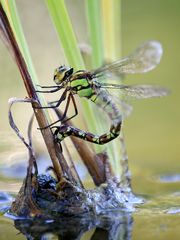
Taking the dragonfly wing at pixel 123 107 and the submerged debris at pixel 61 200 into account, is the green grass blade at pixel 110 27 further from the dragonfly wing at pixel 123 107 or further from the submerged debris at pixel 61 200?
the submerged debris at pixel 61 200

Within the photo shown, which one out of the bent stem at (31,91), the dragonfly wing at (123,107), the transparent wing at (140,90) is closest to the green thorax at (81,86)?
the transparent wing at (140,90)

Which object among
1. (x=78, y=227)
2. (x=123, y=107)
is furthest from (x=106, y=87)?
(x=78, y=227)

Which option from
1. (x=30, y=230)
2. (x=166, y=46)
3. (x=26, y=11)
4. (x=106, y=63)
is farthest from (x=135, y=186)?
(x=26, y=11)

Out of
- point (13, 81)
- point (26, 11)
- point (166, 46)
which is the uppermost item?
point (26, 11)

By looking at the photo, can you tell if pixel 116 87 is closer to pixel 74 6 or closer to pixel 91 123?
pixel 91 123

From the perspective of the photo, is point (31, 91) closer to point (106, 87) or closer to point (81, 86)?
point (81, 86)
